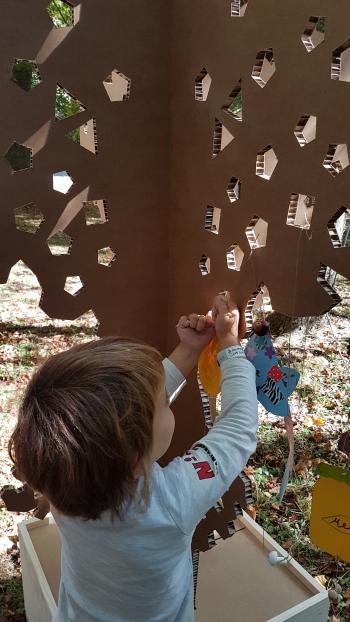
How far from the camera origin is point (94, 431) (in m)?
0.69

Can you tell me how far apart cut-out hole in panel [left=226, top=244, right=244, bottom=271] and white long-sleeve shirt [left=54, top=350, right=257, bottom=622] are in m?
0.22

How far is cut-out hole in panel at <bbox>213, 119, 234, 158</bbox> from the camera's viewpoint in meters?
0.97

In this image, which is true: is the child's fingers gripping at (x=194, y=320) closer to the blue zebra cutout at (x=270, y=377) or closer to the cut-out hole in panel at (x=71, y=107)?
the blue zebra cutout at (x=270, y=377)

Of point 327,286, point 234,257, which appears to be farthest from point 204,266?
point 327,286

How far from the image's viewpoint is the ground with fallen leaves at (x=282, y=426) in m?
1.81

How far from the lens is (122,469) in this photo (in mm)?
716

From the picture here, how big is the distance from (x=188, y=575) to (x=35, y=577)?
2.20 feet

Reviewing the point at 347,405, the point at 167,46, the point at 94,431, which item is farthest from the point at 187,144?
the point at 347,405

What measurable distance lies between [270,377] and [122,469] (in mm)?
327

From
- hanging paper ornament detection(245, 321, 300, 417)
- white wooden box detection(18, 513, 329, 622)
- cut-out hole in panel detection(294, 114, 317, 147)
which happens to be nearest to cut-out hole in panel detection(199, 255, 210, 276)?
hanging paper ornament detection(245, 321, 300, 417)

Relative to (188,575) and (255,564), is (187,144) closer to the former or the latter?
(188,575)

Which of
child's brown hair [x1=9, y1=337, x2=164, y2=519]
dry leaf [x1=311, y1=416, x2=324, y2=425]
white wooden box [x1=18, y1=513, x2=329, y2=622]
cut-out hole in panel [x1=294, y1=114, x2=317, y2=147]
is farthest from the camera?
dry leaf [x1=311, y1=416, x2=324, y2=425]

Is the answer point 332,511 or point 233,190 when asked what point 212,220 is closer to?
point 233,190

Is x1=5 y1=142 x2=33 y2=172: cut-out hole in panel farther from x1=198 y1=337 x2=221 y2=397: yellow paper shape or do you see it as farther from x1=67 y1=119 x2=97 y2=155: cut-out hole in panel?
x1=198 y1=337 x2=221 y2=397: yellow paper shape
